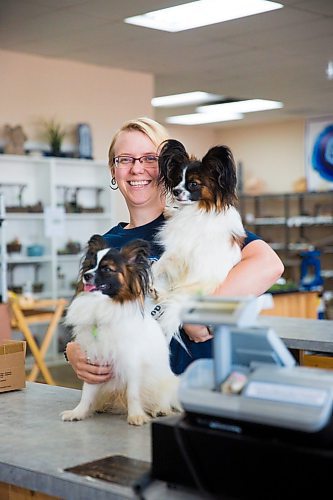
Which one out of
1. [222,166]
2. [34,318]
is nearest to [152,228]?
[222,166]

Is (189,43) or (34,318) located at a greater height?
(189,43)

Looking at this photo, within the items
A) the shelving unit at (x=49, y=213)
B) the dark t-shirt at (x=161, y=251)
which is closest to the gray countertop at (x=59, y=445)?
the dark t-shirt at (x=161, y=251)

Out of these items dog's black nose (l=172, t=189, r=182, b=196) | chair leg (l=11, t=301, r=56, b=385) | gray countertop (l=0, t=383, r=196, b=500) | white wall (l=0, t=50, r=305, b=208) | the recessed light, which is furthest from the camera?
the recessed light

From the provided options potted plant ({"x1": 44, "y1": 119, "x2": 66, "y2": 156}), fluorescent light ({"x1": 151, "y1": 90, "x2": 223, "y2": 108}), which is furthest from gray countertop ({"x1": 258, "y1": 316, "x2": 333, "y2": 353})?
fluorescent light ({"x1": 151, "y1": 90, "x2": 223, "y2": 108})

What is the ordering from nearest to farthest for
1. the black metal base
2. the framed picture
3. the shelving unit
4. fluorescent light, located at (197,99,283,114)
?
the black metal base → the shelving unit → fluorescent light, located at (197,99,283,114) → the framed picture

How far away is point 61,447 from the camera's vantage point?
6.48 ft

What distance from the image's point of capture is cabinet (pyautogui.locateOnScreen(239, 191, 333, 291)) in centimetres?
1367

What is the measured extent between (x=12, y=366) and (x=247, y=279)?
3.05 feet

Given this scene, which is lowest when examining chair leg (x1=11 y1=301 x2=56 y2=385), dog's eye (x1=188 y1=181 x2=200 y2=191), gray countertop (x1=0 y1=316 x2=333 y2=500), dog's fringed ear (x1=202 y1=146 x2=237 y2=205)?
chair leg (x1=11 y1=301 x2=56 y2=385)

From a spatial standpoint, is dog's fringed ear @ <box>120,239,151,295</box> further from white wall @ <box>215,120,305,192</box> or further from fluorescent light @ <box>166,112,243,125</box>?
white wall @ <box>215,120,305,192</box>

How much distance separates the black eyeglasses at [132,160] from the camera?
255 centimetres

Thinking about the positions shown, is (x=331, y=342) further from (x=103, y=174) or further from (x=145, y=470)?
(x=103, y=174)

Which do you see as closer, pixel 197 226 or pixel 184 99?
pixel 197 226

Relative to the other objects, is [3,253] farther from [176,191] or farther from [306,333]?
[176,191]
